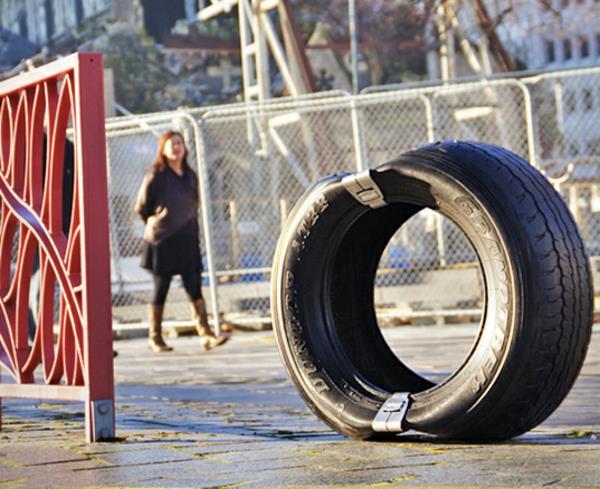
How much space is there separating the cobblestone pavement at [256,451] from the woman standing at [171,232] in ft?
14.1

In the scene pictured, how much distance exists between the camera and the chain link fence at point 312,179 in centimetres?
1403

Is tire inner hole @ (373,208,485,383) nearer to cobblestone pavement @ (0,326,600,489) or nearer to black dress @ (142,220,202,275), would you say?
black dress @ (142,220,202,275)

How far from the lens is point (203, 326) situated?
1278 cm

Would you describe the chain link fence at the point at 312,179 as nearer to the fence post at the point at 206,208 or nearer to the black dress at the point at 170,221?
the fence post at the point at 206,208

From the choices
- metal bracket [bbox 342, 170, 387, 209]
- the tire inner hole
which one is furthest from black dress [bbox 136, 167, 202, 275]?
metal bracket [bbox 342, 170, 387, 209]

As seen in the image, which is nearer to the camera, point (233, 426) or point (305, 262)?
point (305, 262)

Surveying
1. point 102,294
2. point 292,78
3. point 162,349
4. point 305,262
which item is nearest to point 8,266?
point 102,294

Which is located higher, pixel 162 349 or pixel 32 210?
pixel 32 210

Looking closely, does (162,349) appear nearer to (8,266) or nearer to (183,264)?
(183,264)

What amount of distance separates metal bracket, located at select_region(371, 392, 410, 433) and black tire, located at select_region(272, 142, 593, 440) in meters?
0.02

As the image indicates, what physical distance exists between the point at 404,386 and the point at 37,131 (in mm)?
1692

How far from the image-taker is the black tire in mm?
4926

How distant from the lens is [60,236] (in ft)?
19.6

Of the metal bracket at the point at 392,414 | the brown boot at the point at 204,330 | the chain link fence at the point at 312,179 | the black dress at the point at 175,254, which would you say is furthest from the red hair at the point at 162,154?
the metal bracket at the point at 392,414
